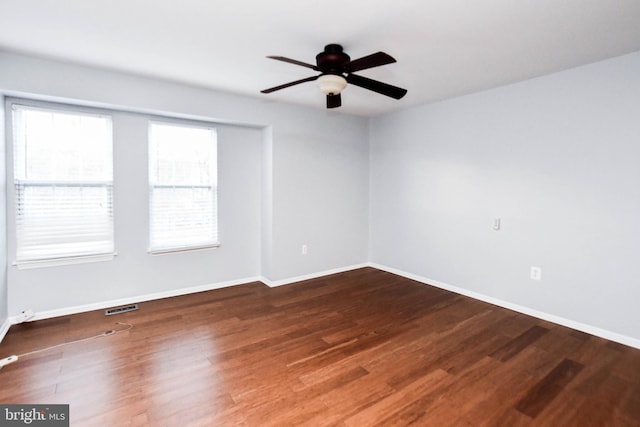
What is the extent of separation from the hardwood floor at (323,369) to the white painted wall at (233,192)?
1.35 feet

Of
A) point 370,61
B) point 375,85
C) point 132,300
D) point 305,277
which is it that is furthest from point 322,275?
point 370,61

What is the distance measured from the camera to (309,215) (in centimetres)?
443

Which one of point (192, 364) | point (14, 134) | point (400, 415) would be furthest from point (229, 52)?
point (400, 415)

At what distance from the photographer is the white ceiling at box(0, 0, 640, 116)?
1919 mm

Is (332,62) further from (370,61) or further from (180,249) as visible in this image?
(180,249)

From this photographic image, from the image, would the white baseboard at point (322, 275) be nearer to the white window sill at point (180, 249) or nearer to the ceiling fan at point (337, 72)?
the white window sill at point (180, 249)

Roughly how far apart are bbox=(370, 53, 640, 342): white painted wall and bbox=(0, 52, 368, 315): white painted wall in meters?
0.97

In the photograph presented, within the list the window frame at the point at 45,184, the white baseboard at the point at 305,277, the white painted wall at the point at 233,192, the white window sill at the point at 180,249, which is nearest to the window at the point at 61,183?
the window frame at the point at 45,184

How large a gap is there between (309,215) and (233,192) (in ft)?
3.60

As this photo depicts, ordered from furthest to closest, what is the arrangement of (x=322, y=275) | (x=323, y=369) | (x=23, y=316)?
(x=322, y=275) < (x=23, y=316) < (x=323, y=369)

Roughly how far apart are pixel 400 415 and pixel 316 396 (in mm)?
513

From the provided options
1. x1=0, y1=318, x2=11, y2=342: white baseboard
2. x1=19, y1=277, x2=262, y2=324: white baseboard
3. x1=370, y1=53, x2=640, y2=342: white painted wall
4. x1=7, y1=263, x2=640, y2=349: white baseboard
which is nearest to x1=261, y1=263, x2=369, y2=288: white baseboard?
x1=7, y1=263, x2=640, y2=349: white baseboard

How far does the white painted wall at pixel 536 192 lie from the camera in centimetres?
264

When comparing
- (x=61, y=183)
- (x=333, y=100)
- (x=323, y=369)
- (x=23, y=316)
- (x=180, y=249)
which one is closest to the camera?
(x=323, y=369)
